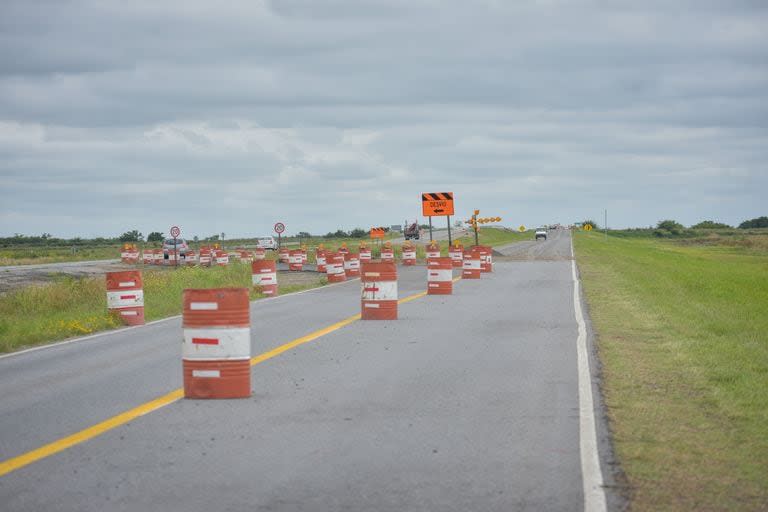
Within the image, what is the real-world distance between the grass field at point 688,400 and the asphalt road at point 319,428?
0.53 metres

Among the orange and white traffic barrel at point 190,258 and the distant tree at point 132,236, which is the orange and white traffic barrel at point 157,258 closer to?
Result: the orange and white traffic barrel at point 190,258

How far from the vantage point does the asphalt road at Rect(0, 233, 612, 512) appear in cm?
666

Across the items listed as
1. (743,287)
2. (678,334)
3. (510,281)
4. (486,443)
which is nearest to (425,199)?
(510,281)

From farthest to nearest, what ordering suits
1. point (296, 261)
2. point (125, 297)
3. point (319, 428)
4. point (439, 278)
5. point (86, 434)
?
point (296, 261)
point (439, 278)
point (125, 297)
point (319, 428)
point (86, 434)

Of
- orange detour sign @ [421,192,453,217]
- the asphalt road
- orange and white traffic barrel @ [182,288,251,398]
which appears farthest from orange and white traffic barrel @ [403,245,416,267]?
orange and white traffic barrel @ [182,288,251,398]

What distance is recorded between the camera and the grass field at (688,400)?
22.5 feet

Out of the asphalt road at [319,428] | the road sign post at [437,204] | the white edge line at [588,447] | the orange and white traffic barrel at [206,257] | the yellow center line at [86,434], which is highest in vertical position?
the road sign post at [437,204]

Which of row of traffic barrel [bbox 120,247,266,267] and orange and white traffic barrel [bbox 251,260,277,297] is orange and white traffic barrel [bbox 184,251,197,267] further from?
orange and white traffic barrel [bbox 251,260,277,297]

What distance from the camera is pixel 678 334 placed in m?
17.5

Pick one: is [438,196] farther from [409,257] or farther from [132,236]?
[132,236]

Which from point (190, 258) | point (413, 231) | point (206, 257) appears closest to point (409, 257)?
point (206, 257)

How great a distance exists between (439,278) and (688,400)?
17943 mm

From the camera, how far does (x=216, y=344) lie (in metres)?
10.4

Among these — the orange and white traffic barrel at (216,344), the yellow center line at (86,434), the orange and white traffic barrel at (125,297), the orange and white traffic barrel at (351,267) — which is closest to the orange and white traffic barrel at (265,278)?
the orange and white traffic barrel at (125,297)
